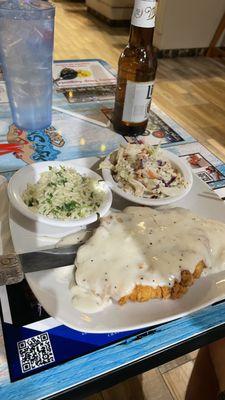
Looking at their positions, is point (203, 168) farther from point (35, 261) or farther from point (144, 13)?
point (35, 261)

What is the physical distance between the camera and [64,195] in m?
0.71

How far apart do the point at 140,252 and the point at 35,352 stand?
0.72ft

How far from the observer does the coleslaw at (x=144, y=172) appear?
0.77m

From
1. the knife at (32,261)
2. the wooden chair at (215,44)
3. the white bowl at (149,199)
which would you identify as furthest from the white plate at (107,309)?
the wooden chair at (215,44)


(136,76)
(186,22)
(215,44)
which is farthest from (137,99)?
(215,44)

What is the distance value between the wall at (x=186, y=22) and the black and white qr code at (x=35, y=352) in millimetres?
3690

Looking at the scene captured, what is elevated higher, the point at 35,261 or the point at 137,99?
the point at 137,99

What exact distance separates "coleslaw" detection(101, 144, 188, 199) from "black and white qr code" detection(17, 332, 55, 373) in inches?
14.2

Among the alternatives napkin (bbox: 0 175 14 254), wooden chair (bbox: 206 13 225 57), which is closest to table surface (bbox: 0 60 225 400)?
napkin (bbox: 0 175 14 254)

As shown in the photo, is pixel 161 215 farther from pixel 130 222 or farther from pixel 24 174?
pixel 24 174

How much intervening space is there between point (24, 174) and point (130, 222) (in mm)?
258

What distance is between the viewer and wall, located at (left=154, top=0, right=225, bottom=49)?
3.54 metres

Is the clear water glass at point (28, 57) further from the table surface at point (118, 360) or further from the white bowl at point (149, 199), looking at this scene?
the table surface at point (118, 360)

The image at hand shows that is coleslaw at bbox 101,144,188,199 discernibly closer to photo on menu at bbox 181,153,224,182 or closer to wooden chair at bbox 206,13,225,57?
photo on menu at bbox 181,153,224,182
